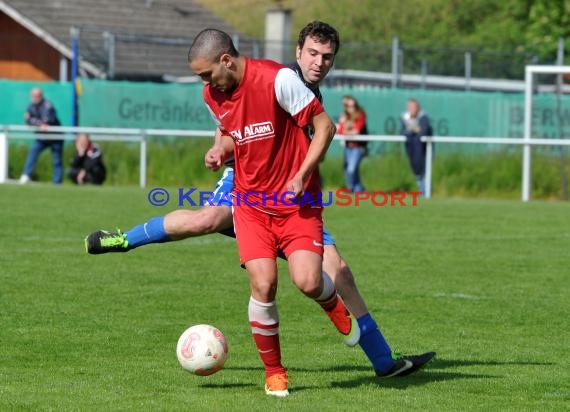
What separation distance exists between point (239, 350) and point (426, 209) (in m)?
11.3

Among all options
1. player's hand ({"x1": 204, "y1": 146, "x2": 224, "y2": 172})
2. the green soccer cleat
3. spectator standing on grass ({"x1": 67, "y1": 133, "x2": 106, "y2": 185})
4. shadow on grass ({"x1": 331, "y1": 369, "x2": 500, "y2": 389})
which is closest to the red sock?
shadow on grass ({"x1": 331, "y1": 369, "x2": 500, "y2": 389})

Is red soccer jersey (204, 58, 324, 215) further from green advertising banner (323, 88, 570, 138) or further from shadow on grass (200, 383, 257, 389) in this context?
green advertising banner (323, 88, 570, 138)

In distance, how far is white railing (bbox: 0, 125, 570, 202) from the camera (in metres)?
21.8

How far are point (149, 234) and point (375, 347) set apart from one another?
1622 millimetres

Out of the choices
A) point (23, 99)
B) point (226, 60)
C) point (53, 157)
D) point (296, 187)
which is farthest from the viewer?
point (23, 99)

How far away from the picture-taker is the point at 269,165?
22.5 feet

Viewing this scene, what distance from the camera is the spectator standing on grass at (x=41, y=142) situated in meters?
23.9

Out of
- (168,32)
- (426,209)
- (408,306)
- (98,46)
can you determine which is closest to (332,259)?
(408,306)

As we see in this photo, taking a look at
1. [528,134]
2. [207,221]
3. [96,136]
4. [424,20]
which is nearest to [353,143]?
[528,134]

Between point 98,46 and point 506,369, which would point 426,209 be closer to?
point 506,369

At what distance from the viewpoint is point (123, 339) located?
340 inches

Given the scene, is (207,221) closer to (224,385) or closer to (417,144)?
(224,385)

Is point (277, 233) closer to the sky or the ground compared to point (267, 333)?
closer to the sky

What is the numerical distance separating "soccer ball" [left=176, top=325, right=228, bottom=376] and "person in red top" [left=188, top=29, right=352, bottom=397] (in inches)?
11.1
